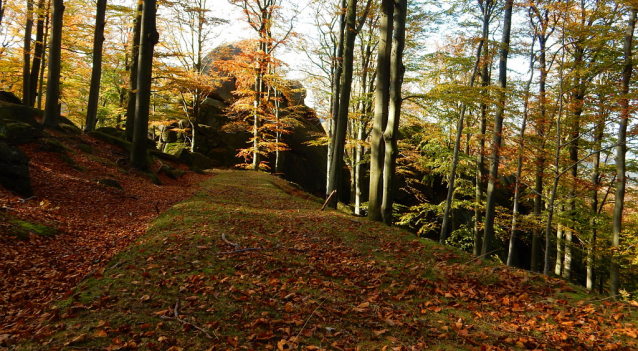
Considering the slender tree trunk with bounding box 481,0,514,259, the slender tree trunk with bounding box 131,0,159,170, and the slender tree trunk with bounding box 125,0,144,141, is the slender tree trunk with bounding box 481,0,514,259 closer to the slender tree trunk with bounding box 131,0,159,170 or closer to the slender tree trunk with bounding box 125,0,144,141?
the slender tree trunk with bounding box 131,0,159,170

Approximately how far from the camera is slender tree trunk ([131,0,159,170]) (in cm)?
1055

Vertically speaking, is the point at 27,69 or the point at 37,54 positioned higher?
the point at 37,54

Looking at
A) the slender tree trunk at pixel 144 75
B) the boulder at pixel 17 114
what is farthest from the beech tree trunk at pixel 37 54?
the slender tree trunk at pixel 144 75

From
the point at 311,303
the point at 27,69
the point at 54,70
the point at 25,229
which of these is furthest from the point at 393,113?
the point at 27,69

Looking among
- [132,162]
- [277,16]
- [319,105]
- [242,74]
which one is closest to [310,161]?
[319,105]

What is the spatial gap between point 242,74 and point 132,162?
31.9ft

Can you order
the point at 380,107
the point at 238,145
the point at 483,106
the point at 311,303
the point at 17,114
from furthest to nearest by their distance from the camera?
the point at 238,145, the point at 483,106, the point at 17,114, the point at 380,107, the point at 311,303

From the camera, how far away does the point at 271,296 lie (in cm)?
362

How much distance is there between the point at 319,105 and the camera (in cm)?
2081

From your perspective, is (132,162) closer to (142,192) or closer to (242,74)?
(142,192)

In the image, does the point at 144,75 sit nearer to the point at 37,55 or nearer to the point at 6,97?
the point at 6,97

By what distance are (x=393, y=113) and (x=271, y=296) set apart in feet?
17.7

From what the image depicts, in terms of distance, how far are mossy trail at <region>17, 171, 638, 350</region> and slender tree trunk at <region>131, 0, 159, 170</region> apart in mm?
6386

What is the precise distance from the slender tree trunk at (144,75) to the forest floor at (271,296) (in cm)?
514
